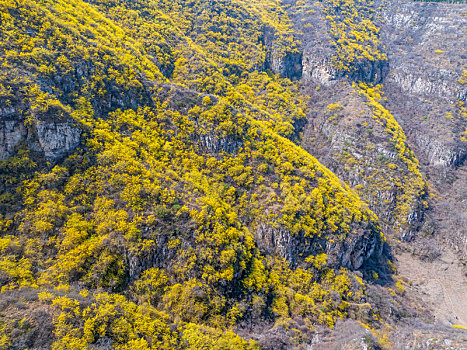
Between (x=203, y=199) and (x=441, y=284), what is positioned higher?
(x=203, y=199)

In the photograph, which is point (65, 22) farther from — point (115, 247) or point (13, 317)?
point (13, 317)

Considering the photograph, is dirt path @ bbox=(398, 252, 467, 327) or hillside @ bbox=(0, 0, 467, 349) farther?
dirt path @ bbox=(398, 252, 467, 327)

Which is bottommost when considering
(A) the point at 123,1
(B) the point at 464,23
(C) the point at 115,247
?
(C) the point at 115,247

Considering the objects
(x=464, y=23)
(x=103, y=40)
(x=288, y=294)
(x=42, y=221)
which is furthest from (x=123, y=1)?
(x=464, y=23)

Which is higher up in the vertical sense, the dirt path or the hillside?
the hillside

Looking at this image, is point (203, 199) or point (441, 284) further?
point (441, 284)
